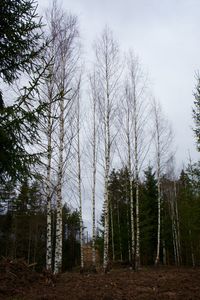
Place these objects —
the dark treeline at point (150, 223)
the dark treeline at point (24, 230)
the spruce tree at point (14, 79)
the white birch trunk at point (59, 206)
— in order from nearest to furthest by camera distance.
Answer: the spruce tree at point (14, 79) → the white birch trunk at point (59, 206) → the dark treeline at point (150, 223) → the dark treeline at point (24, 230)

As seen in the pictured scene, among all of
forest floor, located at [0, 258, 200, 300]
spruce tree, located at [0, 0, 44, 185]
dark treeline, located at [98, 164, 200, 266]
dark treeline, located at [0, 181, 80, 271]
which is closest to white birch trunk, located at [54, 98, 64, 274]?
forest floor, located at [0, 258, 200, 300]

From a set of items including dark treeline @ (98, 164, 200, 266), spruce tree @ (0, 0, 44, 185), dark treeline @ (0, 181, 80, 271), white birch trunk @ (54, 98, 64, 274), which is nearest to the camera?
spruce tree @ (0, 0, 44, 185)

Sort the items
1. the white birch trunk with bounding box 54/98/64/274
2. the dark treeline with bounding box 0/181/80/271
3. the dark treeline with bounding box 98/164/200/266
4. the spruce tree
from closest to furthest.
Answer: the spruce tree < the white birch trunk with bounding box 54/98/64/274 < the dark treeline with bounding box 98/164/200/266 < the dark treeline with bounding box 0/181/80/271

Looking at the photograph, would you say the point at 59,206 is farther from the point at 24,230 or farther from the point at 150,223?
the point at 24,230

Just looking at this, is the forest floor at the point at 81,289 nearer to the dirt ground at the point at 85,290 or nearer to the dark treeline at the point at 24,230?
the dirt ground at the point at 85,290

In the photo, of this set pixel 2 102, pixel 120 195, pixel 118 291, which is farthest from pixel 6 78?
pixel 120 195

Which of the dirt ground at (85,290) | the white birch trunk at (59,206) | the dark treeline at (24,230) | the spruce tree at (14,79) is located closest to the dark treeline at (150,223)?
the dark treeline at (24,230)

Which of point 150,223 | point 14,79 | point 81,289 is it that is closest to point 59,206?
point 81,289

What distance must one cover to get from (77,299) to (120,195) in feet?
79.0

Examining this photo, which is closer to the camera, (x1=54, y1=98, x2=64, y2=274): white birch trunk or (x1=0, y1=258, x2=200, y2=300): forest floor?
(x1=0, y1=258, x2=200, y2=300): forest floor

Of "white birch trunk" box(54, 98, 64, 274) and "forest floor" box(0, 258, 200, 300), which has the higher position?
"white birch trunk" box(54, 98, 64, 274)

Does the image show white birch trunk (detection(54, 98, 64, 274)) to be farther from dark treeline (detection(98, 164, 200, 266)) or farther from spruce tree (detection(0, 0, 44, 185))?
dark treeline (detection(98, 164, 200, 266))

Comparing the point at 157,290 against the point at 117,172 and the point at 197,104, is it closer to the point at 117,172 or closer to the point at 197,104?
the point at 197,104

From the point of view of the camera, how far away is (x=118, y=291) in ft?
26.1
